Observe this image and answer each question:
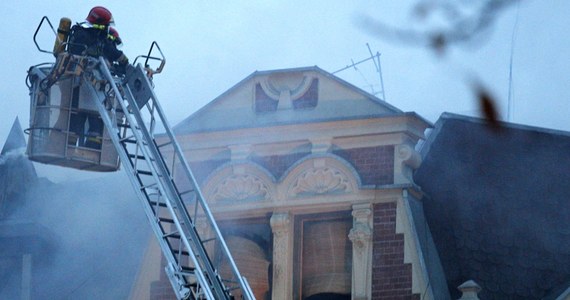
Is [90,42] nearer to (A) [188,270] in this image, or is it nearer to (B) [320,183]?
(A) [188,270]

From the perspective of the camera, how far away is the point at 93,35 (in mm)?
22750

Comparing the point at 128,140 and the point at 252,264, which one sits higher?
the point at 128,140

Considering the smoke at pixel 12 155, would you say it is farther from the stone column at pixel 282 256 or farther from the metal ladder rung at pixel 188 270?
the metal ladder rung at pixel 188 270

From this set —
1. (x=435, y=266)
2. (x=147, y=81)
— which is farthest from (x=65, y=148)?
(x=435, y=266)

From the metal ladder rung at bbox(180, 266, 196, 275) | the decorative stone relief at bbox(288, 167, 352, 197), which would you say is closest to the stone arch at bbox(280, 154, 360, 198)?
the decorative stone relief at bbox(288, 167, 352, 197)

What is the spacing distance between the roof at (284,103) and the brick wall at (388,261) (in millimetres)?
1276

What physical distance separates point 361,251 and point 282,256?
1.03 metres

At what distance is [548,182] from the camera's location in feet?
83.9

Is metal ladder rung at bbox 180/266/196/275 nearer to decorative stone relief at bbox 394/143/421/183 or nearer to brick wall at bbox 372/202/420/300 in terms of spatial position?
brick wall at bbox 372/202/420/300

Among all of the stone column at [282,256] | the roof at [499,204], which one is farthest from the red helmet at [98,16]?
the roof at [499,204]

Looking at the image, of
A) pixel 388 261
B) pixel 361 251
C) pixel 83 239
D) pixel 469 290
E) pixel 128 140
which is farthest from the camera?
pixel 83 239

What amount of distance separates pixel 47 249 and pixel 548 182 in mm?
6780

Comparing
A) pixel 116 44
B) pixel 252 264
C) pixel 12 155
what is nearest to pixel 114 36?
pixel 116 44

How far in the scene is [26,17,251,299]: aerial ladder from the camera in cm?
2191
